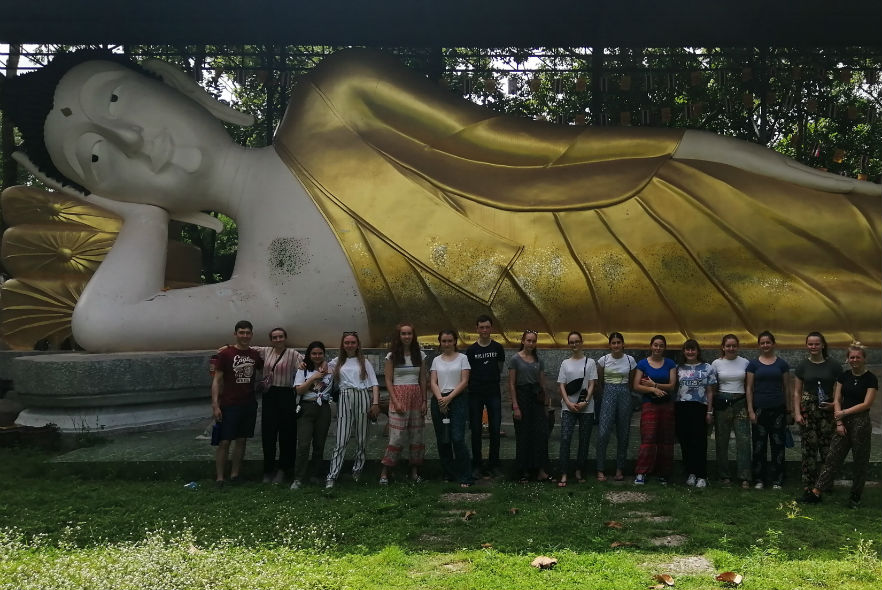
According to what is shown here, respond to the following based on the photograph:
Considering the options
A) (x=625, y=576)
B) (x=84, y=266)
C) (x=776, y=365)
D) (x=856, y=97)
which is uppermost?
(x=856, y=97)

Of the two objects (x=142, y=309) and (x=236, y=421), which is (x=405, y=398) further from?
(x=142, y=309)

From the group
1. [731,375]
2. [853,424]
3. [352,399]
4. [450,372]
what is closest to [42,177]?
[352,399]

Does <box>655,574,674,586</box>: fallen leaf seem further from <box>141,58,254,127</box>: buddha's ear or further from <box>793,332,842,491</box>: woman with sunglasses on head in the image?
<box>141,58,254,127</box>: buddha's ear

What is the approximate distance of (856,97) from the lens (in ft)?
48.8

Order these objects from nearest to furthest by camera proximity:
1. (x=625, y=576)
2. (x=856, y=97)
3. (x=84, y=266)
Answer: (x=625, y=576)
(x=84, y=266)
(x=856, y=97)

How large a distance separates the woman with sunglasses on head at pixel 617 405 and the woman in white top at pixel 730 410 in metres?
0.50

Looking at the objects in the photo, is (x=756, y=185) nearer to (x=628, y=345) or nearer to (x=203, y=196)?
(x=628, y=345)

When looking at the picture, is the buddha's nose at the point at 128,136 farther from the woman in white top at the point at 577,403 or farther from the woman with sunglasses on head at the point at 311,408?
the woman in white top at the point at 577,403

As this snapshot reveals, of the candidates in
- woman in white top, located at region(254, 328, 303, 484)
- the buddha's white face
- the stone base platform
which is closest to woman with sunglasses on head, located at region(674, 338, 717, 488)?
woman in white top, located at region(254, 328, 303, 484)

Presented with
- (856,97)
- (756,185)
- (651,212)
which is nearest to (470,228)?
(651,212)

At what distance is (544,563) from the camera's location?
114 inches

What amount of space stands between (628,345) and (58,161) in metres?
5.06

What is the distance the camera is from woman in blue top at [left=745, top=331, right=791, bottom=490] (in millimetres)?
4262

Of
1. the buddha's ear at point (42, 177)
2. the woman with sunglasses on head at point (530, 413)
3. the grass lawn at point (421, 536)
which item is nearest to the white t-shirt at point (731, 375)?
the grass lawn at point (421, 536)
